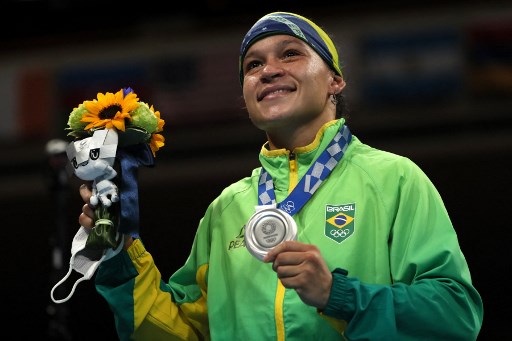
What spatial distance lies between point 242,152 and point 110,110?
4.42m

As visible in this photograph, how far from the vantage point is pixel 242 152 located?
6773mm

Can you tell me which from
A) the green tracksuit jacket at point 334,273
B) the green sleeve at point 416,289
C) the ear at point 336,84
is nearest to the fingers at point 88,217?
the green tracksuit jacket at point 334,273

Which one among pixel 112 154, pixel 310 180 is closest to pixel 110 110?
pixel 112 154

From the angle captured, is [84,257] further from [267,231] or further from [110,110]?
[267,231]

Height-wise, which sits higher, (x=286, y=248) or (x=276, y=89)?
(x=276, y=89)

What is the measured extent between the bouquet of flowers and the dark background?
11.5ft

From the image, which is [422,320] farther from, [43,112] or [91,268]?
[43,112]

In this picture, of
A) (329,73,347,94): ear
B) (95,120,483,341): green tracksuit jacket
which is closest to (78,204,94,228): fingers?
(95,120,483,341): green tracksuit jacket

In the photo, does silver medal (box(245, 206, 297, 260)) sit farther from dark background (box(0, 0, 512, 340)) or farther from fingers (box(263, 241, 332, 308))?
dark background (box(0, 0, 512, 340))

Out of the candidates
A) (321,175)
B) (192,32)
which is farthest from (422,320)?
(192,32)

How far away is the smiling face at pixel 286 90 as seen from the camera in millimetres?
2469

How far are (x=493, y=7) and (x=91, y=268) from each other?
→ 5021 mm

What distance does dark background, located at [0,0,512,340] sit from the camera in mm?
6172

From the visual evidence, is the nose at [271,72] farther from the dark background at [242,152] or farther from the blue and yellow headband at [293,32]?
the dark background at [242,152]
